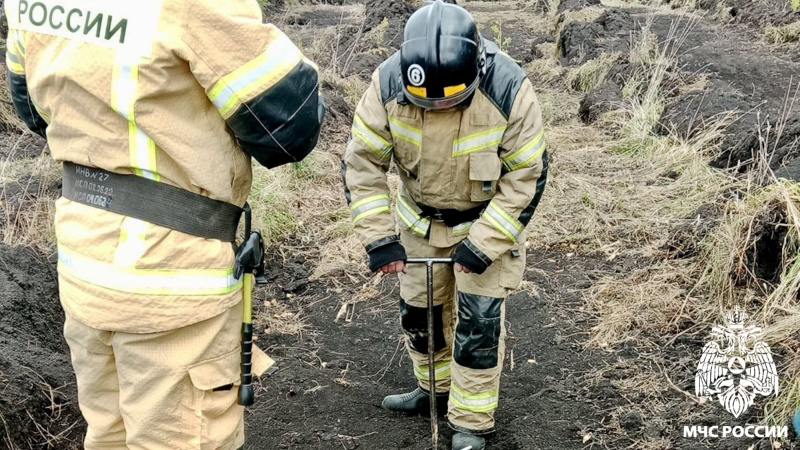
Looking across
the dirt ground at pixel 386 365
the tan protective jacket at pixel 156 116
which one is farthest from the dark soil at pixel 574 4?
the tan protective jacket at pixel 156 116

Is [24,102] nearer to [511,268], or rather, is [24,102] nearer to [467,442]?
[511,268]

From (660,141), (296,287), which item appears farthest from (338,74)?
(296,287)

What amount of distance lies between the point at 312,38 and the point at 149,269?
8.95 metres

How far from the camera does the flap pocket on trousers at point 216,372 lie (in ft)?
6.94

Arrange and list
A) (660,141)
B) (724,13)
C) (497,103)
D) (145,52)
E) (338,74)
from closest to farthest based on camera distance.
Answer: (145,52) < (497,103) < (660,141) < (338,74) < (724,13)

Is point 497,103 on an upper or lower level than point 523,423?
upper

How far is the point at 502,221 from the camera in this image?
2.73m

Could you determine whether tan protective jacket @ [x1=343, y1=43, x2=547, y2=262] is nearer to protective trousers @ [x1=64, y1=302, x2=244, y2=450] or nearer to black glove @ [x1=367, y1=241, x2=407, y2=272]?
black glove @ [x1=367, y1=241, x2=407, y2=272]

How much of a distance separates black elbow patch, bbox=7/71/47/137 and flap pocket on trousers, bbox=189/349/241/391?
96 cm

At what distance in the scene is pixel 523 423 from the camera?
131 inches

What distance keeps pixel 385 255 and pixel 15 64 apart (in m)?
1.42

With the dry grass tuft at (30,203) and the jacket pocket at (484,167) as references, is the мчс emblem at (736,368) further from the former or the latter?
the dry grass tuft at (30,203)

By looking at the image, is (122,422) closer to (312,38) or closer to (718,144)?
A: (718,144)

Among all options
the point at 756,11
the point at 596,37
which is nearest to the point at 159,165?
the point at 596,37
